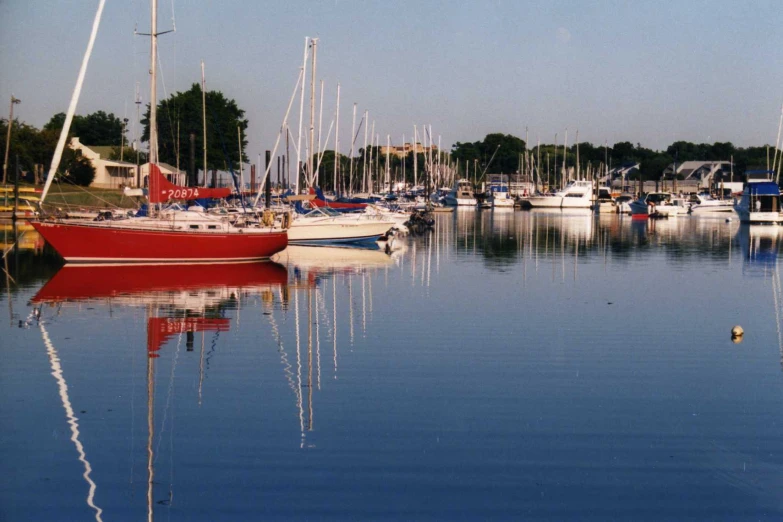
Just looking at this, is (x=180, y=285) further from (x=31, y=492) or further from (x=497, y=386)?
(x=31, y=492)

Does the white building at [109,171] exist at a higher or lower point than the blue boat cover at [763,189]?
higher

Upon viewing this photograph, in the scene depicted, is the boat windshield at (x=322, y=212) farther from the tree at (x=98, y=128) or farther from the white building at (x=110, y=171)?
the tree at (x=98, y=128)

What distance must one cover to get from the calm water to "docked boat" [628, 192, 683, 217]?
7571cm

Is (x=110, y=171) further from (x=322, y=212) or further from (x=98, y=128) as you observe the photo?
(x=322, y=212)

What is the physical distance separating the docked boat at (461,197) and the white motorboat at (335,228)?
88.5m

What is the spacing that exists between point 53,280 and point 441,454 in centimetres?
2309

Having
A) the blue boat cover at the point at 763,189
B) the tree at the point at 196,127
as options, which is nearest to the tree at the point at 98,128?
the tree at the point at 196,127

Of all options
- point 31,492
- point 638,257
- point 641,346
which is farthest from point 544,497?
point 638,257

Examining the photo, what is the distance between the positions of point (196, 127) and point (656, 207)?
5365 centimetres

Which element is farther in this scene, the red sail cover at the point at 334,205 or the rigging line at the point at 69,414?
the red sail cover at the point at 334,205

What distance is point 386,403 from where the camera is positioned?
50.1 feet

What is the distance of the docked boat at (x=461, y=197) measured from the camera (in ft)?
458

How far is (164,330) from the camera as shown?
22.1 meters

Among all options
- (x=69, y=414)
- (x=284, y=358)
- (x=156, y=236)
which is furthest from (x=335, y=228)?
(x=69, y=414)
